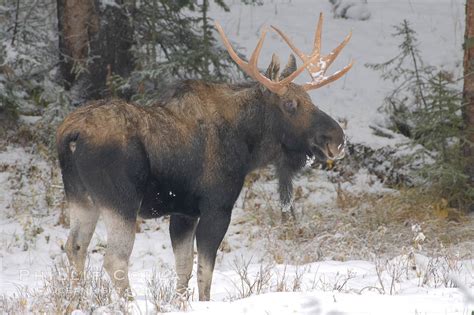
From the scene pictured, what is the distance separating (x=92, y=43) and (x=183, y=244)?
223 inches

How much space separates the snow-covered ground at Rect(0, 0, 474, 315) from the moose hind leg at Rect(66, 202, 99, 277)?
2.13ft

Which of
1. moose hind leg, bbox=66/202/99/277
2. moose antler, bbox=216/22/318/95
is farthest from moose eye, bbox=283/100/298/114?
moose hind leg, bbox=66/202/99/277

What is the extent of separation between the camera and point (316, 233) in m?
10.6

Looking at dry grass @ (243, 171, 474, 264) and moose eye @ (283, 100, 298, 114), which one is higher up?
moose eye @ (283, 100, 298, 114)

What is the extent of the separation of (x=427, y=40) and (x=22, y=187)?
8.33m

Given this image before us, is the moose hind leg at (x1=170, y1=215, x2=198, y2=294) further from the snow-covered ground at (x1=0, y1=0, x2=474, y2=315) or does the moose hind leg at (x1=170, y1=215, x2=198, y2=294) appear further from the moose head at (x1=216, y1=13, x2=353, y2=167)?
the moose head at (x1=216, y1=13, x2=353, y2=167)

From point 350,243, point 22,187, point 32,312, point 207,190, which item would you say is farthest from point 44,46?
point 32,312

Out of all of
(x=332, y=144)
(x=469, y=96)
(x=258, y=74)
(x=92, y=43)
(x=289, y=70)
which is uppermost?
(x=92, y=43)

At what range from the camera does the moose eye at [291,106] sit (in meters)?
7.35

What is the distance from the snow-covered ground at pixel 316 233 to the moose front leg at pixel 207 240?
0.84ft

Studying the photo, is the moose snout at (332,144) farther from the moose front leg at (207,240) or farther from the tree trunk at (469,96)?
the tree trunk at (469,96)

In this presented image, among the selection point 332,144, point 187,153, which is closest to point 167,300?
point 187,153

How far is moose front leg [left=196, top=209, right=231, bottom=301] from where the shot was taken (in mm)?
6965

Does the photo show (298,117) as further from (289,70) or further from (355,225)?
(355,225)
